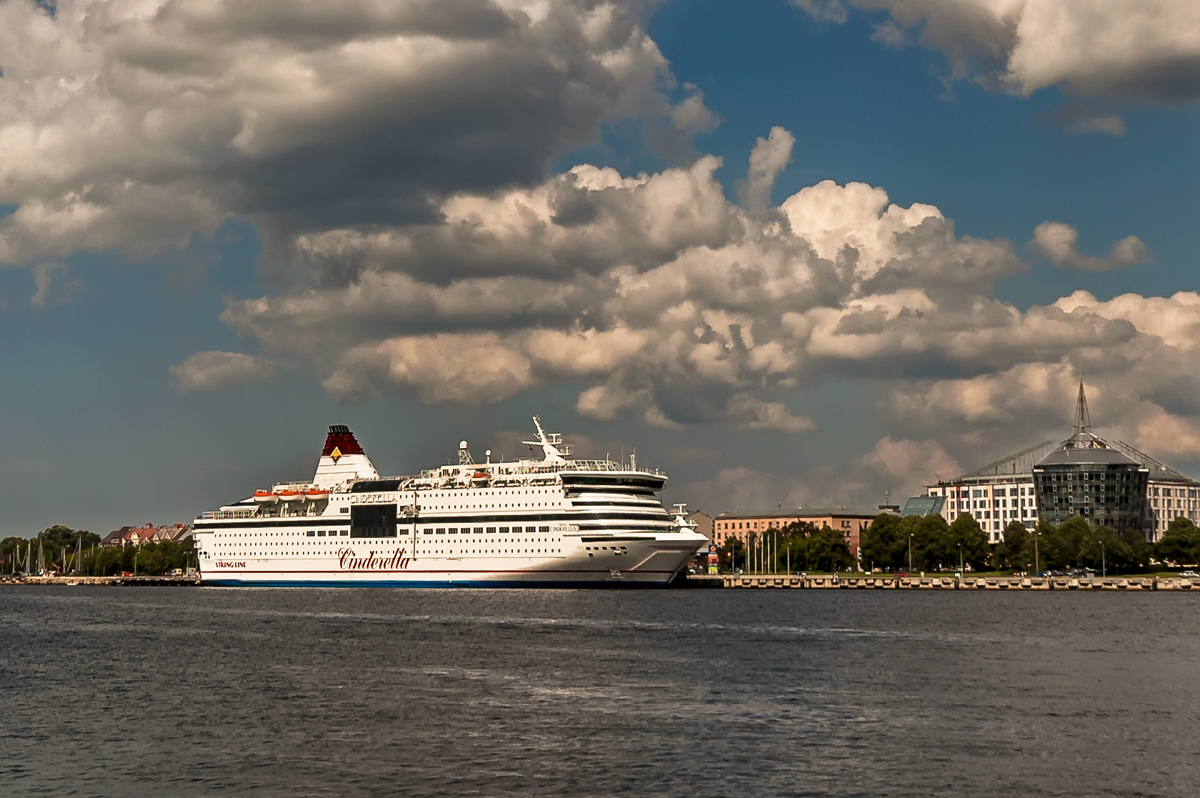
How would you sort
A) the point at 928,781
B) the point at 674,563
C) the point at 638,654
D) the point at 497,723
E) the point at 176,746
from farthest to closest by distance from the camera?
the point at 674,563 → the point at 638,654 → the point at 497,723 → the point at 176,746 → the point at 928,781

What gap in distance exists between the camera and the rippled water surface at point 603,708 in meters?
33.4

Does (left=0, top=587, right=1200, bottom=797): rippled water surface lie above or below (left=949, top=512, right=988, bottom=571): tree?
below

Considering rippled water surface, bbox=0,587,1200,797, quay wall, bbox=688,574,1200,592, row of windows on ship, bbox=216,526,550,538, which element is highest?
row of windows on ship, bbox=216,526,550,538

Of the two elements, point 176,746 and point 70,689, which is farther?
point 70,689

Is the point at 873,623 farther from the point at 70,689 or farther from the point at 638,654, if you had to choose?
the point at 70,689

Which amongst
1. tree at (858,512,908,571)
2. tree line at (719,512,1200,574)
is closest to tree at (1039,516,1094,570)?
tree line at (719,512,1200,574)

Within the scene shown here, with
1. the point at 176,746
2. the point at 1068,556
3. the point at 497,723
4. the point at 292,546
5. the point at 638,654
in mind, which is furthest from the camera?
the point at 1068,556

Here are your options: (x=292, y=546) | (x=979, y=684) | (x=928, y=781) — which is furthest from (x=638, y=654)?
(x=292, y=546)

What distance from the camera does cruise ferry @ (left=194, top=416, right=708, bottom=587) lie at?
12675 cm

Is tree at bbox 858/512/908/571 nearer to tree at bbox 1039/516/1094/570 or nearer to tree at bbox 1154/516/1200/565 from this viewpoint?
tree at bbox 1039/516/1094/570

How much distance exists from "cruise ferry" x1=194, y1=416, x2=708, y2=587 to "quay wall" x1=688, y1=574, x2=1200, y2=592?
31.3m

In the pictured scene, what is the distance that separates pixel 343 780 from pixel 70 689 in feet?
76.4

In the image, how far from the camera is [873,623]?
3445 inches

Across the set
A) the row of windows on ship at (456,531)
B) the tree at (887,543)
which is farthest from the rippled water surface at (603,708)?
the tree at (887,543)
